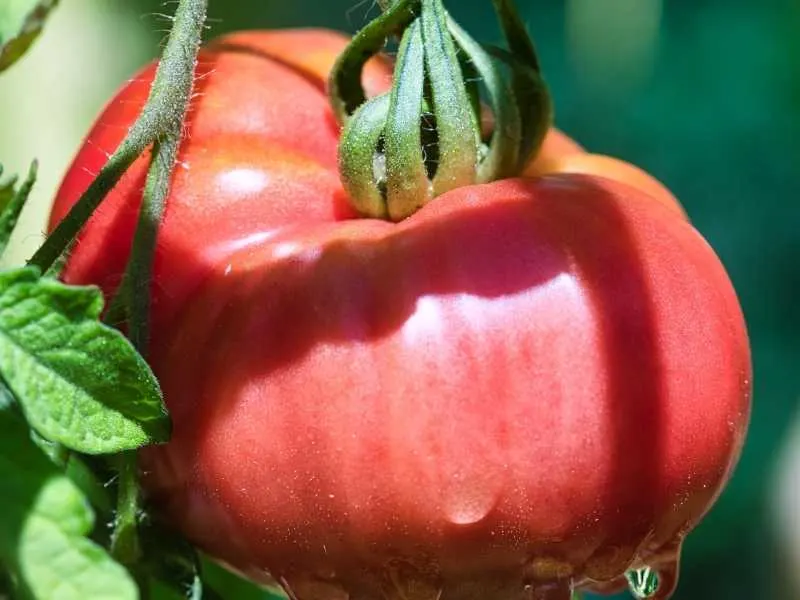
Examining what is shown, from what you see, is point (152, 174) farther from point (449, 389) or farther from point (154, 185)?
point (449, 389)

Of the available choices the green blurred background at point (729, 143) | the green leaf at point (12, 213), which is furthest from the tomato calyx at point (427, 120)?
the green blurred background at point (729, 143)

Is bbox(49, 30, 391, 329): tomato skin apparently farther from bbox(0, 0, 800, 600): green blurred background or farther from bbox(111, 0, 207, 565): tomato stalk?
bbox(0, 0, 800, 600): green blurred background

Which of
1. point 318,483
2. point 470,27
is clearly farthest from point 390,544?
point 470,27

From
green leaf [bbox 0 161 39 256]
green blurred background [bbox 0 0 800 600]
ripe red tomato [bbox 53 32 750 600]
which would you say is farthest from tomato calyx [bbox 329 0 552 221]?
green blurred background [bbox 0 0 800 600]

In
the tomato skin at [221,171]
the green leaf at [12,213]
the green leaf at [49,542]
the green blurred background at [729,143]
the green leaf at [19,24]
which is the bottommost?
the green blurred background at [729,143]

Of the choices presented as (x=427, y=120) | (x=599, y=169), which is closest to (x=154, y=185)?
(x=427, y=120)

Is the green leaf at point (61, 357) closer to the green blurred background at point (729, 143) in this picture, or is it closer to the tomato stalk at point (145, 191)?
the tomato stalk at point (145, 191)
